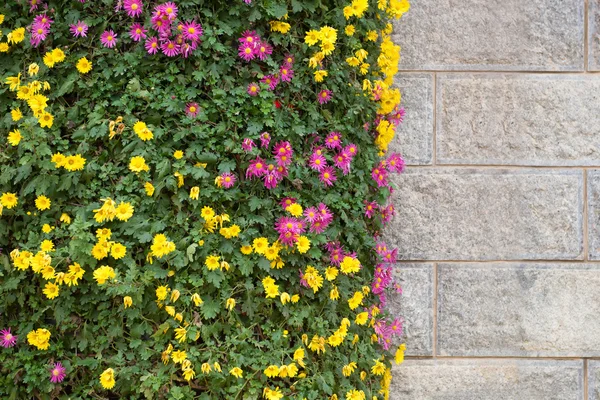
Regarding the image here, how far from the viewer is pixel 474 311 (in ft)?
9.45

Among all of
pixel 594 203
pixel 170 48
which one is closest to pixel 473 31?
pixel 594 203

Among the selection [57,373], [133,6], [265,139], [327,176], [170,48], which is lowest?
[57,373]

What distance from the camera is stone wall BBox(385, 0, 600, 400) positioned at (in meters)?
2.88

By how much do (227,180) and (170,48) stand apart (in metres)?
0.46

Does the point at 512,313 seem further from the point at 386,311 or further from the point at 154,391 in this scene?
the point at 154,391

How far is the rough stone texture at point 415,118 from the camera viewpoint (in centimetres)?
290

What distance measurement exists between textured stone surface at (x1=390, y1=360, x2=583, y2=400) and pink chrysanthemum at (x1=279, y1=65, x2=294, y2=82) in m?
1.29

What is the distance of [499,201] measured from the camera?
114 inches

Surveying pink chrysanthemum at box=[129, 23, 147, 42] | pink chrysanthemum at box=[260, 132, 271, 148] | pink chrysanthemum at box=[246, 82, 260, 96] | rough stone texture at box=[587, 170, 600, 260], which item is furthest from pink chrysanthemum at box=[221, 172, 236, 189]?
rough stone texture at box=[587, 170, 600, 260]

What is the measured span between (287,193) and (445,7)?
3.76 ft

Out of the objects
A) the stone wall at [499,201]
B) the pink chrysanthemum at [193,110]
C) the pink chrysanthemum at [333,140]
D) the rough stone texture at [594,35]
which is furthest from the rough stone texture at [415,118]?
the pink chrysanthemum at [193,110]

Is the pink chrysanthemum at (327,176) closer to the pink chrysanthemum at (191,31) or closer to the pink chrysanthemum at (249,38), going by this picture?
the pink chrysanthemum at (249,38)

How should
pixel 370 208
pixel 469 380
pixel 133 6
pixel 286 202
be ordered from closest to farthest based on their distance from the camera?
pixel 133 6 < pixel 286 202 < pixel 370 208 < pixel 469 380

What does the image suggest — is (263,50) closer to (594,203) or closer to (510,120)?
(510,120)
